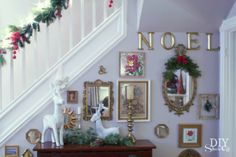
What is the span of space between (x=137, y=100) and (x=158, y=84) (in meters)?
0.29

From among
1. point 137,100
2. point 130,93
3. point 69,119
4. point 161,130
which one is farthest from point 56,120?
point 161,130

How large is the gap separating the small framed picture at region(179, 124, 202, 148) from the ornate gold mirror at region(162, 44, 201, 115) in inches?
6.9

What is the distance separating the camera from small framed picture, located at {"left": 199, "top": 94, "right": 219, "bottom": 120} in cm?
348

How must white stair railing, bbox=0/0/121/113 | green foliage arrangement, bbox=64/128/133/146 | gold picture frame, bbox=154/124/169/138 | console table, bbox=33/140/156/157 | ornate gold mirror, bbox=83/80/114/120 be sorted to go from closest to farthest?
console table, bbox=33/140/156/157 < green foliage arrangement, bbox=64/128/133/146 < ornate gold mirror, bbox=83/80/114/120 < gold picture frame, bbox=154/124/169/138 < white stair railing, bbox=0/0/121/113

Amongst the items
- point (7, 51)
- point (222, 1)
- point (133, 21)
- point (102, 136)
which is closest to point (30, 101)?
point (7, 51)

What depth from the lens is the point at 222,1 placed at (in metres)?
3.10

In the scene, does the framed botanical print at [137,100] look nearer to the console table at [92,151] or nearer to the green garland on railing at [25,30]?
the console table at [92,151]

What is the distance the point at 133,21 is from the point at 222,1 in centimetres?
92

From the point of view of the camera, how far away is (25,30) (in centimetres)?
317

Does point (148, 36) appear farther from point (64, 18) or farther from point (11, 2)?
point (11, 2)

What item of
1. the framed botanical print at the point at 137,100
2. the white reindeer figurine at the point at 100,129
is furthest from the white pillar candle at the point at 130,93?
the white reindeer figurine at the point at 100,129

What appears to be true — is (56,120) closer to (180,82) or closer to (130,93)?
(130,93)

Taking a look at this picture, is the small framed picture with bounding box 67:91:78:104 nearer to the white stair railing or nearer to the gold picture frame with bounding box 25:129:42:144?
the gold picture frame with bounding box 25:129:42:144

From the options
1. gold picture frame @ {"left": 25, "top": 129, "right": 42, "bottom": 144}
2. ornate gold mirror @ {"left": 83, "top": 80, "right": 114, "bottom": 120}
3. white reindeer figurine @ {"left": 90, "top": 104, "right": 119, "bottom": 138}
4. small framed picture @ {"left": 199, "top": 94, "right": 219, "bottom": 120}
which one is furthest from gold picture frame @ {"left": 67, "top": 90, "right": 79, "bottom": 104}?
small framed picture @ {"left": 199, "top": 94, "right": 219, "bottom": 120}
